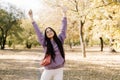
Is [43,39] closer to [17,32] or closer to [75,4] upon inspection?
[75,4]

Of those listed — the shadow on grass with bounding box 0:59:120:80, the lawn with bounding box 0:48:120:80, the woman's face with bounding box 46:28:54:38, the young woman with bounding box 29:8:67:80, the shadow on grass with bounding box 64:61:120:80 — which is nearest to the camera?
the young woman with bounding box 29:8:67:80

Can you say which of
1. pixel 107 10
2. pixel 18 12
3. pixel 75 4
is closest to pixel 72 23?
pixel 75 4

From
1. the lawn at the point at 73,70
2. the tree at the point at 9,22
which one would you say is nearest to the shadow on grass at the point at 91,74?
the lawn at the point at 73,70

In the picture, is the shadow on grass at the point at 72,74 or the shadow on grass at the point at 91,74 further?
the shadow on grass at the point at 72,74

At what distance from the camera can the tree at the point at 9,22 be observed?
72675 millimetres

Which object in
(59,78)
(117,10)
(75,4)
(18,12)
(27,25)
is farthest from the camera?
(27,25)

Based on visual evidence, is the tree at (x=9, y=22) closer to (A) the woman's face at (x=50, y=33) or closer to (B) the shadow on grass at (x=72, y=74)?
(B) the shadow on grass at (x=72, y=74)

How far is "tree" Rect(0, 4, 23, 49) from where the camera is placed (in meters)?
72.7

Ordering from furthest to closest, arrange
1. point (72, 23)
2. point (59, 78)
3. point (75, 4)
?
point (72, 23), point (75, 4), point (59, 78)

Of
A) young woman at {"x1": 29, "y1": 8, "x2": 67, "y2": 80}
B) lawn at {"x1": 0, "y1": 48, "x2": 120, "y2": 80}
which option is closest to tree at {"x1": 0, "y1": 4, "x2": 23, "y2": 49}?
lawn at {"x1": 0, "y1": 48, "x2": 120, "y2": 80}

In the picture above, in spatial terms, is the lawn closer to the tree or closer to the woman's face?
the woman's face

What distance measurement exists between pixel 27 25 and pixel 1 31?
9596 mm

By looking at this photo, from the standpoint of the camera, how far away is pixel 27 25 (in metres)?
83.8

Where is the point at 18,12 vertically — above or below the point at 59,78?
above
